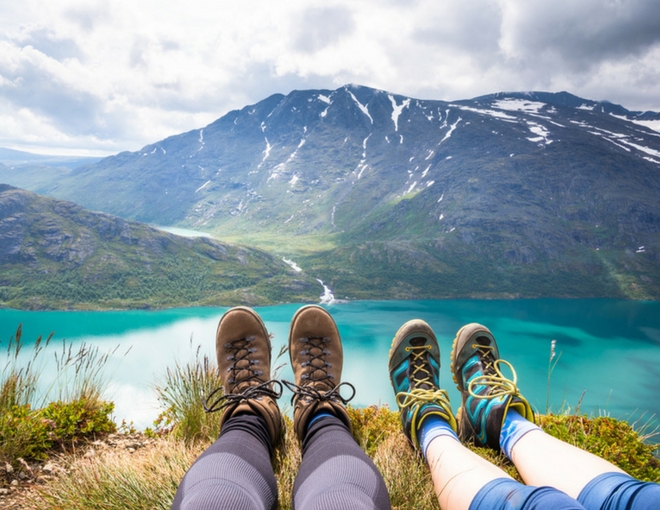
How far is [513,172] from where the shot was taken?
543 feet

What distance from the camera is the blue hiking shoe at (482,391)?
2176mm

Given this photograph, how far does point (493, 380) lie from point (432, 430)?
746 mm

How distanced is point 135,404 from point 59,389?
37248 mm

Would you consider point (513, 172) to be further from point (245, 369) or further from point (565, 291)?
point (245, 369)

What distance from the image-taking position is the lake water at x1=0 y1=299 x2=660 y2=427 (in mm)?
39781

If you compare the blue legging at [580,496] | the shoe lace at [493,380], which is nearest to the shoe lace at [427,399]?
the shoe lace at [493,380]

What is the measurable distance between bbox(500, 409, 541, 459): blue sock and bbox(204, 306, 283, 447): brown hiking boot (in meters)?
1.29

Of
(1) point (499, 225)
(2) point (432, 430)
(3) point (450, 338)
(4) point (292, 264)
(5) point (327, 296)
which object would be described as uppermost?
(1) point (499, 225)

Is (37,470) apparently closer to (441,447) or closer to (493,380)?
(441,447)

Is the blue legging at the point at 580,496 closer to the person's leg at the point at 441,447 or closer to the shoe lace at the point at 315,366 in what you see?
the person's leg at the point at 441,447

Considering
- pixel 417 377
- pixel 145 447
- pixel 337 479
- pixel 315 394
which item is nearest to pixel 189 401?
pixel 145 447

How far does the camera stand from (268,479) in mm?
1576

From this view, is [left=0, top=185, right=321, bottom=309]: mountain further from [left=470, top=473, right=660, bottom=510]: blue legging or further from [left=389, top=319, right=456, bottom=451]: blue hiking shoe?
[left=470, top=473, right=660, bottom=510]: blue legging

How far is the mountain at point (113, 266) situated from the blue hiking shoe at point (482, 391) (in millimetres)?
82514
